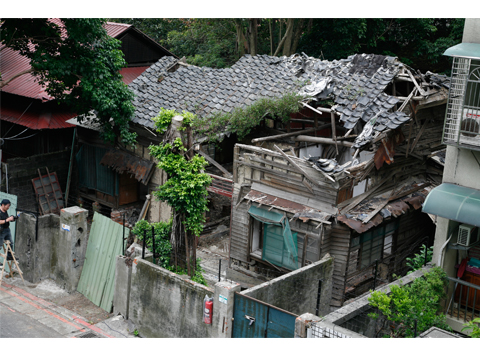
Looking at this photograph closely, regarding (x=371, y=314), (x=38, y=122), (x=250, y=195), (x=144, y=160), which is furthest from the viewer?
(x=38, y=122)

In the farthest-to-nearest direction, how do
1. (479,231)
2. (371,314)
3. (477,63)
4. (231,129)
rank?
1. (231,129)
2. (479,231)
3. (477,63)
4. (371,314)

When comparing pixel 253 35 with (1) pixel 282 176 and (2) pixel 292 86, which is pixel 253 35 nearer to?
(2) pixel 292 86

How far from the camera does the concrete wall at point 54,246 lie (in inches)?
623

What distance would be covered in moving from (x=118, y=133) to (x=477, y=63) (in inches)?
540

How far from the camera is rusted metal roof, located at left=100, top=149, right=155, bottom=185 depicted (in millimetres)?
20297

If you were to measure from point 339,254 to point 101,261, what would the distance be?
6.92 meters

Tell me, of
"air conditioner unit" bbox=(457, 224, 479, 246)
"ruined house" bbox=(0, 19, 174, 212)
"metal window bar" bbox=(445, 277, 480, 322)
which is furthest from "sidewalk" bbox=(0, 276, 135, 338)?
"air conditioner unit" bbox=(457, 224, 479, 246)

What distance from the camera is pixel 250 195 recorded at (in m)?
16.5

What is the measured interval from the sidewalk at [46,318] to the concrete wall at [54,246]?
1.54 feet

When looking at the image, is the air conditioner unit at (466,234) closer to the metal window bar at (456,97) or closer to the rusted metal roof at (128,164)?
the metal window bar at (456,97)

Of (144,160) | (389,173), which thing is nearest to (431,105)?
(389,173)

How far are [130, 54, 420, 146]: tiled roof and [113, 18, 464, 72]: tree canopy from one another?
7.82 m

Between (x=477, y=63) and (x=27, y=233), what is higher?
(x=477, y=63)

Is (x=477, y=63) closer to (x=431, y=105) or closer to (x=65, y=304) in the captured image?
(x=431, y=105)
